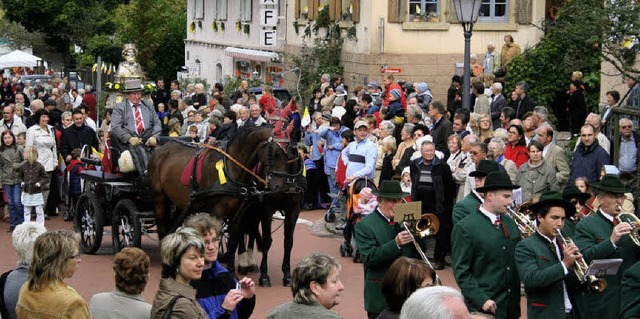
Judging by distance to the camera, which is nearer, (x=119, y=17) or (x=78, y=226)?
(x=78, y=226)

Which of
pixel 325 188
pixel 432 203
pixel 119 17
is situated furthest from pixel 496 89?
pixel 119 17

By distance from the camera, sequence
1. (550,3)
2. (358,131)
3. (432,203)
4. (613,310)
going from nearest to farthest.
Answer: (613,310) → (432,203) → (358,131) → (550,3)

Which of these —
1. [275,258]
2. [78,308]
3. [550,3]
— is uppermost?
[550,3]

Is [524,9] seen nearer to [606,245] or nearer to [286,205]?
[286,205]

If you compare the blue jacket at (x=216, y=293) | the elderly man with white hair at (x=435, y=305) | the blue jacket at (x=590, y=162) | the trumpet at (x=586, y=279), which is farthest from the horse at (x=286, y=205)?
the elderly man with white hair at (x=435, y=305)

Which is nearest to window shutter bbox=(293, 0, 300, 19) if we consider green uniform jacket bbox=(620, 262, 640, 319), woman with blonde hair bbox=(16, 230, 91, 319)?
green uniform jacket bbox=(620, 262, 640, 319)

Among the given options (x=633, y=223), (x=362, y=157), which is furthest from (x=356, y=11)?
(x=633, y=223)

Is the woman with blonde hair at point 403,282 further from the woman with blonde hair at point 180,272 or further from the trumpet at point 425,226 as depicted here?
the trumpet at point 425,226

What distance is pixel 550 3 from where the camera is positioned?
30.9 meters

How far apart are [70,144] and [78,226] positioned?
4309 millimetres

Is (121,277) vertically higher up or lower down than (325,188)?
higher up

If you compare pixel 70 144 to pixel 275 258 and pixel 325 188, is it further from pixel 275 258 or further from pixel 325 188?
pixel 275 258

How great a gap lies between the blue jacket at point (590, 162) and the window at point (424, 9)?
1545cm

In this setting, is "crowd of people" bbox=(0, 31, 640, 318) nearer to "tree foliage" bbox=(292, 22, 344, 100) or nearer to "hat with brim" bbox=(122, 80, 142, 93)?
"hat with brim" bbox=(122, 80, 142, 93)
